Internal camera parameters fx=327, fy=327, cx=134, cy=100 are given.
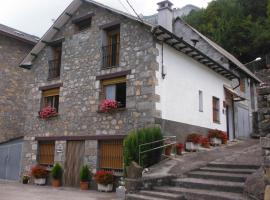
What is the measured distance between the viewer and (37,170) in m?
14.2

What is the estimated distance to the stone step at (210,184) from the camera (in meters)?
7.36

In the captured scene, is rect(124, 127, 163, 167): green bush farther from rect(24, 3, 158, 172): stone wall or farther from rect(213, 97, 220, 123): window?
rect(213, 97, 220, 123): window

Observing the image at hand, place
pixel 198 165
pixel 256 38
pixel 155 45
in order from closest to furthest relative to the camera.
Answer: pixel 198 165, pixel 155 45, pixel 256 38

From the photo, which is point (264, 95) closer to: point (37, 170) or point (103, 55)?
point (103, 55)

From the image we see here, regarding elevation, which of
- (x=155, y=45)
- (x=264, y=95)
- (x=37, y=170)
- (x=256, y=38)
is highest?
(x=256, y=38)

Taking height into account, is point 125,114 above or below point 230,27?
below

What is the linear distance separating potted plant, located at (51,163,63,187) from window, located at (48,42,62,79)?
14.1 feet

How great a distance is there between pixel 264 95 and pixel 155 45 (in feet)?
21.1

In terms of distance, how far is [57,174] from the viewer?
13.7 m

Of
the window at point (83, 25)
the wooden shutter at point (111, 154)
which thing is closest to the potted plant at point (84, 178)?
the wooden shutter at point (111, 154)

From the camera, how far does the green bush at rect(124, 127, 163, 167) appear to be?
10.6m

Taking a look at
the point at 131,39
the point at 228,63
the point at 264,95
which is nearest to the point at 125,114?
the point at 131,39

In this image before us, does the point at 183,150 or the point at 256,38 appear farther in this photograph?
the point at 256,38

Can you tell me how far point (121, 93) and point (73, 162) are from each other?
3.56 m
